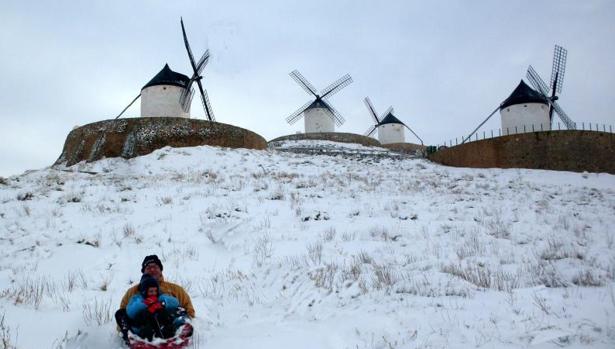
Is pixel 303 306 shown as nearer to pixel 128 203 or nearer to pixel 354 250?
pixel 354 250

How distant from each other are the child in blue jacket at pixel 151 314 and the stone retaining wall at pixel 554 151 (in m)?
20.5

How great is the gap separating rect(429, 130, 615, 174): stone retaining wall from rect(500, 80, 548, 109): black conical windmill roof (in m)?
7.59

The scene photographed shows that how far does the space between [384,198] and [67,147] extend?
16225 mm

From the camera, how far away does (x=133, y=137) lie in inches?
786

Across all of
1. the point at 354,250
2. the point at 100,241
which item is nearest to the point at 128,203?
the point at 100,241

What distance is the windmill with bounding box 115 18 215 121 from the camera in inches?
1031

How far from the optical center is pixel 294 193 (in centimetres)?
1345

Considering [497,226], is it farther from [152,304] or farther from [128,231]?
[128,231]

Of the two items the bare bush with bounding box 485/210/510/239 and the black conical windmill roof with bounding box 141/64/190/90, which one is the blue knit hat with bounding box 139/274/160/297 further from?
the black conical windmill roof with bounding box 141/64/190/90

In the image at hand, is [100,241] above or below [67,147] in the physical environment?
below


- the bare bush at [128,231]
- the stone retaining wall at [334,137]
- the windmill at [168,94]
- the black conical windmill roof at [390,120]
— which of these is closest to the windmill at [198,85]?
the windmill at [168,94]

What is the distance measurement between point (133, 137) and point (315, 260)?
15.3 meters

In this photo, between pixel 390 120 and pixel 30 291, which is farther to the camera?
pixel 390 120

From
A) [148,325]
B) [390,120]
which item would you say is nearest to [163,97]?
[148,325]
